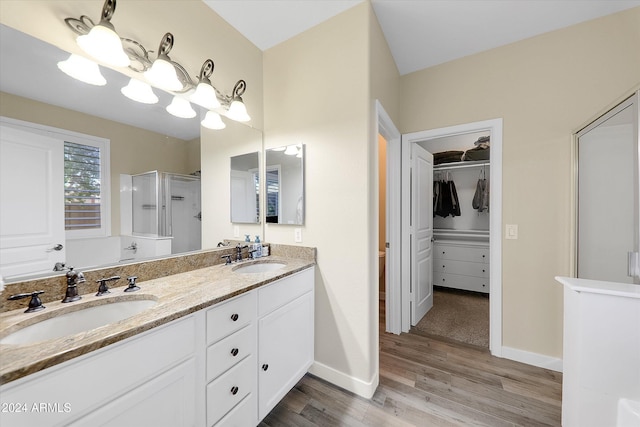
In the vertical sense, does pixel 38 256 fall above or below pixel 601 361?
above

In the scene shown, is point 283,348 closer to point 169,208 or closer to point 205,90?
point 169,208

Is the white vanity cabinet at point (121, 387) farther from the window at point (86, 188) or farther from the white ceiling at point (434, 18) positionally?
the white ceiling at point (434, 18)

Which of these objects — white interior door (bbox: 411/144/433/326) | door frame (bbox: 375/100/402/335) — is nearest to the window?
door frame (bbox: 375/100/402/335)

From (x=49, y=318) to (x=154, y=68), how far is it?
1.29 metres

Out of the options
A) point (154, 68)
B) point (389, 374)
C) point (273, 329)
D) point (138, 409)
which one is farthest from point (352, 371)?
point (154, 68)

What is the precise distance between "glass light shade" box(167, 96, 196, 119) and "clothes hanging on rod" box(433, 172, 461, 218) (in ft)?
12.7

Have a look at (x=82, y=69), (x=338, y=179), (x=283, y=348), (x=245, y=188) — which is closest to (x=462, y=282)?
(x=338, y=179)

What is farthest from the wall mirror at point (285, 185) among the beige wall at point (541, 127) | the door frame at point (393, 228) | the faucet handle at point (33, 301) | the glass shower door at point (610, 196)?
the glass shower door at point (610, 196)

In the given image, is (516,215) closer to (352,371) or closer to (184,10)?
(352,371)

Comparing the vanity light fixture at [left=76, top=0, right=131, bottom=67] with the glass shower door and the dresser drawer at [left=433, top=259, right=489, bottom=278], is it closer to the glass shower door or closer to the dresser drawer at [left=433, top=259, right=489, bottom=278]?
the glass shower door

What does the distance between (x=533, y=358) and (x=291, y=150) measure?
8.69ft

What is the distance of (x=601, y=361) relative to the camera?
1142mm

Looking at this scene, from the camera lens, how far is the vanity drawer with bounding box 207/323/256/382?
3.58 feet

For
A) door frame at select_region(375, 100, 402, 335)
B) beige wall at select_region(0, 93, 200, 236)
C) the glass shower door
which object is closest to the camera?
beige wall at select_region(0, 93, 200, 236)
